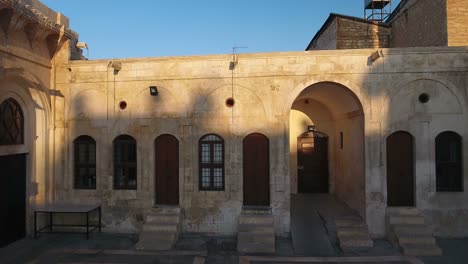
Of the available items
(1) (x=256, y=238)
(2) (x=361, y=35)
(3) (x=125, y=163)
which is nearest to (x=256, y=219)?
(1) (x=256, y=238)

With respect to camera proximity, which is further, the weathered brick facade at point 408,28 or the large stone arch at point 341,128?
the weathered brick facade at point 408,28

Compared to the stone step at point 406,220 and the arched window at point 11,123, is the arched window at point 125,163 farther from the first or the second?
the stone step at point 406,220

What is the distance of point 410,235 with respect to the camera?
8.34 meters

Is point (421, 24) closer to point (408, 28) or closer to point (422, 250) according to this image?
point (408, 28)

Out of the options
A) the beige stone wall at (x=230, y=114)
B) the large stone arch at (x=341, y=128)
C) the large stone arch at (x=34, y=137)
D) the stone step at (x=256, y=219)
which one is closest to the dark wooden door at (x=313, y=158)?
the large stone arch at (x=341, y=128)

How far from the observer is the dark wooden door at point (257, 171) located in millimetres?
9594

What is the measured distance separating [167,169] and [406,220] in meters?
7.04

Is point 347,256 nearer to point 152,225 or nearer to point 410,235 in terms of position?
point 410,235

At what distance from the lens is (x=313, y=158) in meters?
13.9

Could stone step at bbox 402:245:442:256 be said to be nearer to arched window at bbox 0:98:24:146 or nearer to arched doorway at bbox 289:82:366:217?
arched doorway at bbox 289:82:366:217

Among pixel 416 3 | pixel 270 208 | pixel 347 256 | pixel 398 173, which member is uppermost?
pixel 416 3

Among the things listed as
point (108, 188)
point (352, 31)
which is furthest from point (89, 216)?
point (352, 31)

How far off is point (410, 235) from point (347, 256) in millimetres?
1851

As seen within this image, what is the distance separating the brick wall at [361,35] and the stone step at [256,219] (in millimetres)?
10380
